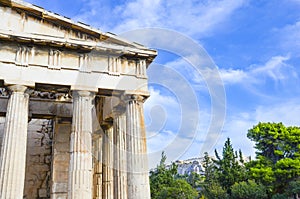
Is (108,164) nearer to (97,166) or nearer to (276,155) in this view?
(97,166)

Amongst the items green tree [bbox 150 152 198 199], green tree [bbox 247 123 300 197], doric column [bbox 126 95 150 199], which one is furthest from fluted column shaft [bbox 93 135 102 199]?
green tree [bbox 247 123 300 197]

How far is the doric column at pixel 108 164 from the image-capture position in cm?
1717

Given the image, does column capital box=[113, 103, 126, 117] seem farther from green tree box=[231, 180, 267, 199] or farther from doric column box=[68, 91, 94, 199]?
green tree box=[231, 180, 267, 199]

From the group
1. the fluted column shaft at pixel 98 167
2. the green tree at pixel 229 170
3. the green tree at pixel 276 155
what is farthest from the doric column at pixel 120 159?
the green tree at pixel 229 170

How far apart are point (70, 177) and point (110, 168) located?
4.85m

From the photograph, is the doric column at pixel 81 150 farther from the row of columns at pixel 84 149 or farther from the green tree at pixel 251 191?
the green tree at pixel 251 191

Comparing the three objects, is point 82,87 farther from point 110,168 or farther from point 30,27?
point 110,168

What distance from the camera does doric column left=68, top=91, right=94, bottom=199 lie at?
12.5m

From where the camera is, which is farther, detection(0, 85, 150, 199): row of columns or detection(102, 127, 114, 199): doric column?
detection(102, 127, 114, 199): doric column

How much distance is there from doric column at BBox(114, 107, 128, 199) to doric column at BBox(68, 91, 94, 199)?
7.65 feet

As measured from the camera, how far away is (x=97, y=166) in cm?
1806

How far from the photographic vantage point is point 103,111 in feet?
59.0

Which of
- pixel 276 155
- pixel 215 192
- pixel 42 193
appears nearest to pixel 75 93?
pixel 42 193

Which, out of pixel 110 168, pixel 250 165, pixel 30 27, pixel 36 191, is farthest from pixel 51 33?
pixel 250 165
